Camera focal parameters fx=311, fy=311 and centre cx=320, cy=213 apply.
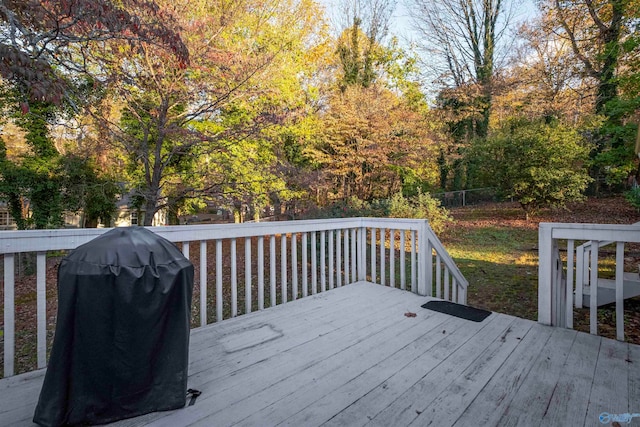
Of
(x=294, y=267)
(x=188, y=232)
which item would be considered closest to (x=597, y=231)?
(x=294, y=267)

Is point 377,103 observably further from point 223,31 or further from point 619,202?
point 619,202

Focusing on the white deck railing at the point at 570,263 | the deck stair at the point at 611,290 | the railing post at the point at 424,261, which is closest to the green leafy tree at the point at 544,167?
the deck stair at the point at 611,290

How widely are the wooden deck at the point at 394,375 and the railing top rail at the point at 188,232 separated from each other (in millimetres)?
737

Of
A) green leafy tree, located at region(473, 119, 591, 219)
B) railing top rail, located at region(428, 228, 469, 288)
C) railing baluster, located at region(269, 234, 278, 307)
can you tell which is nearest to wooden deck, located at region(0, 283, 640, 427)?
railing baluster, located at region(269, 234, 278, 307)

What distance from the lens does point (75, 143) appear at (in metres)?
8.88

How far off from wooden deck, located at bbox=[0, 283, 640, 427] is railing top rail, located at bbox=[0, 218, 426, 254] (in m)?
0.74

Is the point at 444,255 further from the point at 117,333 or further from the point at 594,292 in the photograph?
the point at 117,333

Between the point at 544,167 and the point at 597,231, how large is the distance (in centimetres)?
861

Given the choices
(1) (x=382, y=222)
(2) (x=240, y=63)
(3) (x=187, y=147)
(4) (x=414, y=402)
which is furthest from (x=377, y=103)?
(4) (x=414, y=402)

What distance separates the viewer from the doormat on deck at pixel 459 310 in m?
2.67

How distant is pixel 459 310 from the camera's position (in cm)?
284

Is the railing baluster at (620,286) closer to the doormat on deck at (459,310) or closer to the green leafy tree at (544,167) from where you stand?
the doormat on deck at (459,310)

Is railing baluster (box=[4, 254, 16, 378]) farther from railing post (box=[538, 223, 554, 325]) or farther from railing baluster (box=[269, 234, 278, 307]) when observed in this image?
railing post (box=[538, 223, 554, 325])

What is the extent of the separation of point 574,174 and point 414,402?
34.3 feet
